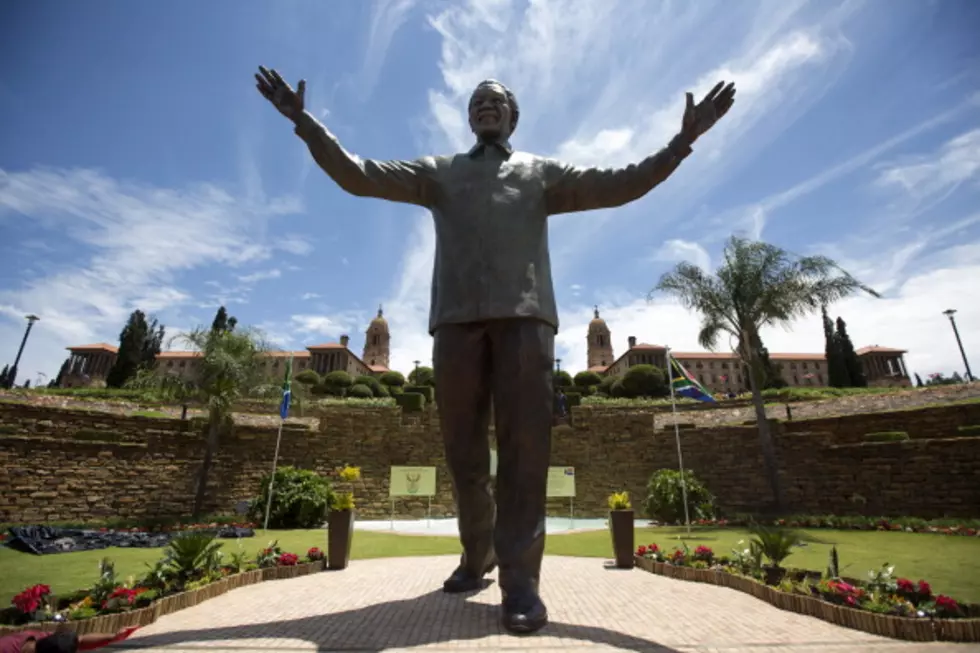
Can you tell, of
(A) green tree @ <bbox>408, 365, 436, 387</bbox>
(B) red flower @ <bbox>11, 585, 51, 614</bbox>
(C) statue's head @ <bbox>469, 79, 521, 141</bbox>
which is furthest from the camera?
(A) green tree @ <bbox>408, 365, 436, 387</bbox>

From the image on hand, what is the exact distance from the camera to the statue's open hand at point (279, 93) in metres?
3.53

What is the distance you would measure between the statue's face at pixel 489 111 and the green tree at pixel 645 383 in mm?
38921

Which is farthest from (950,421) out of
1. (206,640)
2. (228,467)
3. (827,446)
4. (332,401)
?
(332,401)

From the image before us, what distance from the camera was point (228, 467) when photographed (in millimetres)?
17500

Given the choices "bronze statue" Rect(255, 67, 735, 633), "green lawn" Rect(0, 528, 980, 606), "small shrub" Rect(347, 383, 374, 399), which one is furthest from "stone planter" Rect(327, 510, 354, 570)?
"small shrub" Rect(347, 383, 374, 399)

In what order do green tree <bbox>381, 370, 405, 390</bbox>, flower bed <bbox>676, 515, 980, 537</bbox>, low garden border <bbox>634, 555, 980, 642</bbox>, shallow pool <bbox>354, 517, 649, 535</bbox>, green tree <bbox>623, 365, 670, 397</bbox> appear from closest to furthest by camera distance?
1. low garden border <bbox>634, 555, 980, 642</bbox>
2. flower bed <bbox>676, 515, 980, 537</bbox>
3. shallow pool <bbox>354, 517, 649, 535</bbox>
4. green tree <bbox>623, 365, 670, 397</bbox>
5. green tree <bbox>381, 370, 405, 390</bbox>

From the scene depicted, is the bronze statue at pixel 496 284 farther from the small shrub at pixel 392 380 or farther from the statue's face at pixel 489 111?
the small shrub at pixel 392 380

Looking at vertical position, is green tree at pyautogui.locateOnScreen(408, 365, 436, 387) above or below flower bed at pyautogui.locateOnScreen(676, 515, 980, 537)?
above

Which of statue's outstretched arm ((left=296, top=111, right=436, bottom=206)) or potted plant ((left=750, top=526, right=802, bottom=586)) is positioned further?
potted plant ((left=750, top=526, right=802, bottom=586))

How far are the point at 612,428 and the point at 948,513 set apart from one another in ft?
33.2

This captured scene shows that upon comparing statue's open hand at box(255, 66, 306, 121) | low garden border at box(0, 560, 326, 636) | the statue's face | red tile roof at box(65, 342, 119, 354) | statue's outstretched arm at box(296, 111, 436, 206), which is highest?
red tile roof at box(65, 342, 119, 354)

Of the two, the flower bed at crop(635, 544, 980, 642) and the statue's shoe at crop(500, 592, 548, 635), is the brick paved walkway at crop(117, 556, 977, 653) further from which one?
the flower bed at crop(635, 544, 980, 642)

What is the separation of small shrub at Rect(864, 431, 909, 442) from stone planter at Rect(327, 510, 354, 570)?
1672cm

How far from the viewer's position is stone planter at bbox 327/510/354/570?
22.2 ft
